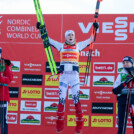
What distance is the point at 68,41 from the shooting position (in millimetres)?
3658

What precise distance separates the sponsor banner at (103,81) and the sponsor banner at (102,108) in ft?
1.05

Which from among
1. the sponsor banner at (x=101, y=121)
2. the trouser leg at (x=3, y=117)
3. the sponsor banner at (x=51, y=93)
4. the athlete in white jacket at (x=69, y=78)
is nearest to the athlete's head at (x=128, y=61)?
the athlete in white jacket at (x=69, y=78)

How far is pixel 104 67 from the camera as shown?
507 centimetres

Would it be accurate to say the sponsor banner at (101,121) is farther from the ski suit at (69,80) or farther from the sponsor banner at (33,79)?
the ski suit at (69,80)

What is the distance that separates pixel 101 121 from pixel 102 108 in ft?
0.72

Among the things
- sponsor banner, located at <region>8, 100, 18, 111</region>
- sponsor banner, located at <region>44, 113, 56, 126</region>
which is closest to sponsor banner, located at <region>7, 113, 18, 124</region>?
sponsor banner, located at <region>8, 100, 18, 111</region>

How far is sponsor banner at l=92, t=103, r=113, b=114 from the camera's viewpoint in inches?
199

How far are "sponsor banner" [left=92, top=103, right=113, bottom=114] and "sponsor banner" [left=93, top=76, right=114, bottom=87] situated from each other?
320 mm

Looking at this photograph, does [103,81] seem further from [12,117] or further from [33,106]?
[12,117]

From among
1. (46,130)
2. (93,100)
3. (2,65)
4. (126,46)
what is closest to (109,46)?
(126,46)

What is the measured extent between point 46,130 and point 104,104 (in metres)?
1.09

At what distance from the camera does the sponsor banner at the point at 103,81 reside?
5062 millimetres

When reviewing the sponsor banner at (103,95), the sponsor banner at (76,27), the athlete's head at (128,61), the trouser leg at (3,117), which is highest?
the sponsor banner at (76,27)

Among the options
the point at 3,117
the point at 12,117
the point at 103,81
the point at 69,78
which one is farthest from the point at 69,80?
the point at 12,117
